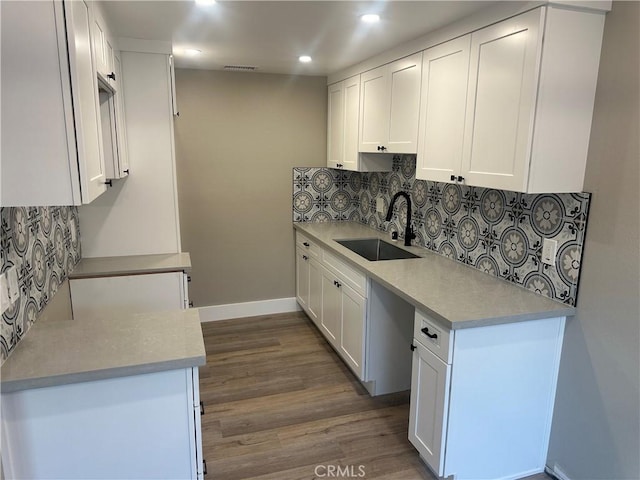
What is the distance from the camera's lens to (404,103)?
272cm

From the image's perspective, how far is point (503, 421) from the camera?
201 cm

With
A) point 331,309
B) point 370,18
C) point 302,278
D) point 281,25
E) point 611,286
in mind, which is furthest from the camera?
point 302,278

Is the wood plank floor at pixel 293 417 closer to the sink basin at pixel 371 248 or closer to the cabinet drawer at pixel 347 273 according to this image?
the cabinet drawer at pixel 347 273

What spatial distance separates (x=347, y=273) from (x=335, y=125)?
1571mm

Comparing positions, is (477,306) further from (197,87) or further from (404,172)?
(197,87)

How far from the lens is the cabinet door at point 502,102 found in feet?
5.87

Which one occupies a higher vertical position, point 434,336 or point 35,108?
point 35,108

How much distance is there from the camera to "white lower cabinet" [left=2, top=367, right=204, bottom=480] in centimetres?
143

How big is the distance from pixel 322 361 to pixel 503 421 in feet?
5.16

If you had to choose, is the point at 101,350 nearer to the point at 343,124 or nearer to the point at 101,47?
the point at 101,47

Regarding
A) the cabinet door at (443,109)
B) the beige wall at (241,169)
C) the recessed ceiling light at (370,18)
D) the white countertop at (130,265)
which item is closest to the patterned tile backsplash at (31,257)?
the white countertop at (130,265)

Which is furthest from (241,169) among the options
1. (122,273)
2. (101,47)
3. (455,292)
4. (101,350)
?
(101,350)

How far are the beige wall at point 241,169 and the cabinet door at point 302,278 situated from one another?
0.45 feet

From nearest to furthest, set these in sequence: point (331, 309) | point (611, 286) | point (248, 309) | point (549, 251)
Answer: point (611, 286), point (549, 251), point (331, 309), point (248, 309)
